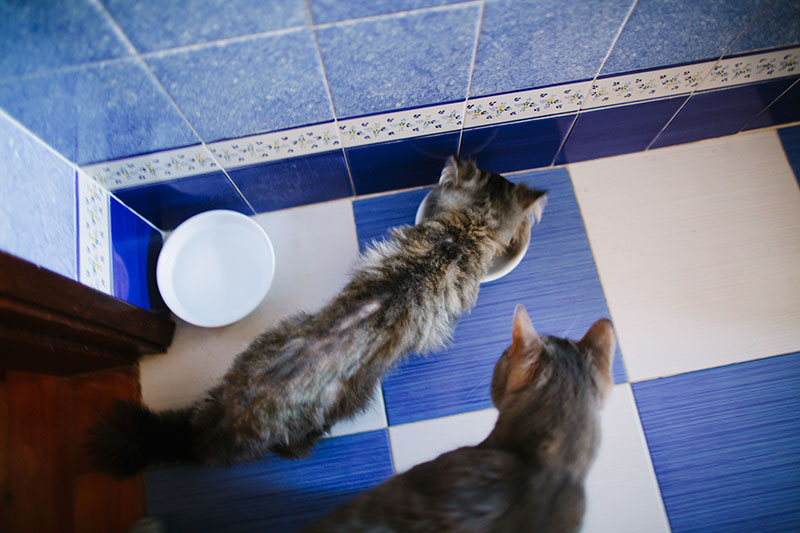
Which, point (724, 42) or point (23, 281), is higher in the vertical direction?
point (724, 42)

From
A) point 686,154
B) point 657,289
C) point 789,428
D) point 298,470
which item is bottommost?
point 789,428

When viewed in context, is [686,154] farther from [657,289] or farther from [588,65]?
[588,65]

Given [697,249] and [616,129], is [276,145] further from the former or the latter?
[697,249]

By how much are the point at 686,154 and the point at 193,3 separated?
4.90 feet

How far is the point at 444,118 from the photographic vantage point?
1.05 metres

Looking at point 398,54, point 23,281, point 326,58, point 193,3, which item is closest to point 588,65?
point 398,54

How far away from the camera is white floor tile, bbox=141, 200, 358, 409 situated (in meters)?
1.21

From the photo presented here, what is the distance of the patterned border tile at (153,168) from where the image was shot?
3.31 ft

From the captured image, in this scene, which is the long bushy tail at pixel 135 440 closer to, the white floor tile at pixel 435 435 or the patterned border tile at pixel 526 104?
the white floor tile at pixel 435 435

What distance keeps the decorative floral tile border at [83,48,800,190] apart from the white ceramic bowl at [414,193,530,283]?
0.23 meters

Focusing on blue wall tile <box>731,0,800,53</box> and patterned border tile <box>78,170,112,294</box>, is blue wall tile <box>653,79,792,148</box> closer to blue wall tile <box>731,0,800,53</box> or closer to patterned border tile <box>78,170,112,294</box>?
blue wall tile <box>731,0,800,53</box>

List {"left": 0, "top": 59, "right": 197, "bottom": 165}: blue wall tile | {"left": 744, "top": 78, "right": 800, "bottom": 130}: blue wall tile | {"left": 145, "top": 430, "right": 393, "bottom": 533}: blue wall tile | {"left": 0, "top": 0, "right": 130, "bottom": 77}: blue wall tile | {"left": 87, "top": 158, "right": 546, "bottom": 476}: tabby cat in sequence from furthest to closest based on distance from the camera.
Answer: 1. {"left": 744, "top": 78, "right": 800, "bottom": 130}: blue wall tile
2. {"left": 145, "top": 430, "right": 393, "bottom": 533}: blue wall tile
3. {"left": 87, "top": 158, "right": 546, "bottom": 476}: tabby cat
4. {"left": 0, "top": 59, "right": 197, "bottom": 165}: blue wall tile
5. {"left": 0, "top": 0, "right": 130, "bottom": 77}: blue wall tile

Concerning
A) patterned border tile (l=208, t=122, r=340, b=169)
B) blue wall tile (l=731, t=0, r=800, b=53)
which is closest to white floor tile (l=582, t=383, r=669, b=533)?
blue wall tile (l=731, t=0, r=800, b=53)

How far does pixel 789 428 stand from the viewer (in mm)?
1174
